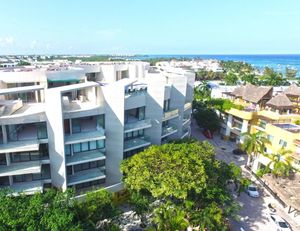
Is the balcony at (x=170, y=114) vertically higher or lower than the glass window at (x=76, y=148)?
higher

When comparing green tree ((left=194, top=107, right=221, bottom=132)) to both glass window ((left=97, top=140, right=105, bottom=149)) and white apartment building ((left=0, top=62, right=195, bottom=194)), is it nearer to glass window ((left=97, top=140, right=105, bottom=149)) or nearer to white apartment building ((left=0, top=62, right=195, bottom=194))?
white apartment building ((left=0, top=62, right=195, bottom=194))

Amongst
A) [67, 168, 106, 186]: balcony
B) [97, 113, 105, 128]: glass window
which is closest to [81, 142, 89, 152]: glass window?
[97, 113, 105, 128]: glass window

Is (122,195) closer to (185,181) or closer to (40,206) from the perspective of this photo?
(185,181)

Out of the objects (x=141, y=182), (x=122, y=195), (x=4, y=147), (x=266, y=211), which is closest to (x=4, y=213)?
(x=4, y=147)

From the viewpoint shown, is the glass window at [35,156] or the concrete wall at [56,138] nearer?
the concrete wall at [56,138]

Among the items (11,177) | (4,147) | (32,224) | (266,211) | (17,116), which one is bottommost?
(266,211)

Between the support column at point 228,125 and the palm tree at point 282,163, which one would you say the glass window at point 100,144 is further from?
the support column at point 228,125

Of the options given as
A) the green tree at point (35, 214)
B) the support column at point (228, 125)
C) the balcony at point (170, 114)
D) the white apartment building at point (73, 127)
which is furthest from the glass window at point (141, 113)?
the support column at point (228, 125)
